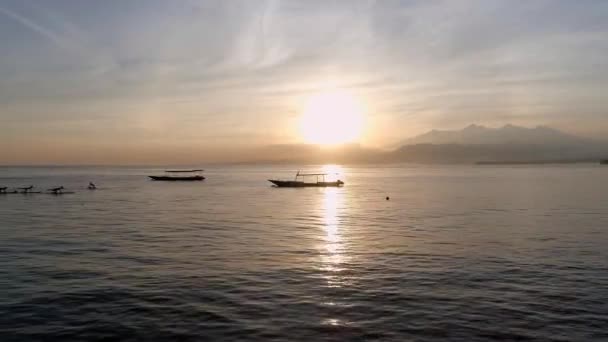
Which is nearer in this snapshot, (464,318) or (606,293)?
(464,318)

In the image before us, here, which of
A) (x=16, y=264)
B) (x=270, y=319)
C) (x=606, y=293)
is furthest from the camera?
(x=16, y=264)

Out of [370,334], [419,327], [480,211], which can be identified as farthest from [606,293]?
[480,211]

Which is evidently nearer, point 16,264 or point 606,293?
point 606,293

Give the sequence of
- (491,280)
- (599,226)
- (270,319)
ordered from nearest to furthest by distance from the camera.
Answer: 1. (270,319)
2. (491,280)
3. (599,226)

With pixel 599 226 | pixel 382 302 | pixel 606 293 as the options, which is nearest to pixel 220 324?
pixel 382 302

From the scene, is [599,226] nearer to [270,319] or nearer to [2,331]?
[270,319]

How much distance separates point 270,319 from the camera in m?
19.2

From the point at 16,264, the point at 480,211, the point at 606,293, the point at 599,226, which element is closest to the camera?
the point at 606,293

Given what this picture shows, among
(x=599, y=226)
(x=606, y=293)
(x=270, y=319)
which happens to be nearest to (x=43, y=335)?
(x=270, y=319)

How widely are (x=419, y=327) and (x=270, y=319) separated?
5.81m

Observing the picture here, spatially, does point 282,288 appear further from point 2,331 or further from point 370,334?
point 2,331

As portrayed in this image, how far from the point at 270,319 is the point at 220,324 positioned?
1969 millimetres

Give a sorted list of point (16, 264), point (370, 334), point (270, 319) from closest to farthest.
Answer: point (370, 334), point (270, 319), point (16, 264)

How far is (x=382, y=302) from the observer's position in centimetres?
2150
